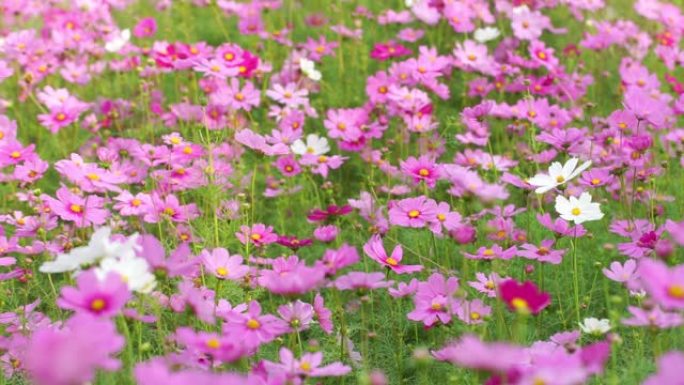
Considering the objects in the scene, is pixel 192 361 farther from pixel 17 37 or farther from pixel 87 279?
pixel 17 37

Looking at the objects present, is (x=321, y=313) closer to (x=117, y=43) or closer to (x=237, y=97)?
(x=237, y=97)

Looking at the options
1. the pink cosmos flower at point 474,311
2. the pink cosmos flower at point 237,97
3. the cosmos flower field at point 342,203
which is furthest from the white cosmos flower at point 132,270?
the pink cosmos flower at point 237,97

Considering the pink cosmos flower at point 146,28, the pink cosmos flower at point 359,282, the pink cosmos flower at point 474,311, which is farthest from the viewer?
the pink cosmos flower at point 146,28

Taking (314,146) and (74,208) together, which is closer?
(74,208)

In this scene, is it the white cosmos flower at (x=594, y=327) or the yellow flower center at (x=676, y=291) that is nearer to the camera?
the yellow flower center at (x=676, y=291)

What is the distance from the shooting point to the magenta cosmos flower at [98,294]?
114cm

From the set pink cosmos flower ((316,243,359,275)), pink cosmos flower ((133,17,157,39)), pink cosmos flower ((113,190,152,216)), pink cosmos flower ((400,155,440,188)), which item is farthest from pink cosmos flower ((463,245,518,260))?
pink cosmos flower ((133,17,157,39))

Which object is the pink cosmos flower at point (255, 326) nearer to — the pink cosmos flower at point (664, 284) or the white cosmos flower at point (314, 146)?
the pink cosmos flower at point (664, 284)

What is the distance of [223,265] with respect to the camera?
5.41 feet

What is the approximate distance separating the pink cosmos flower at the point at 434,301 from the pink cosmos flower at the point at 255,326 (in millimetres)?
293

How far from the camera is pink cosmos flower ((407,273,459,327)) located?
1673mm

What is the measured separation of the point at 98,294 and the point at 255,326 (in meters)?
0.36

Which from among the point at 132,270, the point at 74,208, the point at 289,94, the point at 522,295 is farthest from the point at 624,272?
the point at 289,94

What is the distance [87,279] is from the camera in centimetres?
114
